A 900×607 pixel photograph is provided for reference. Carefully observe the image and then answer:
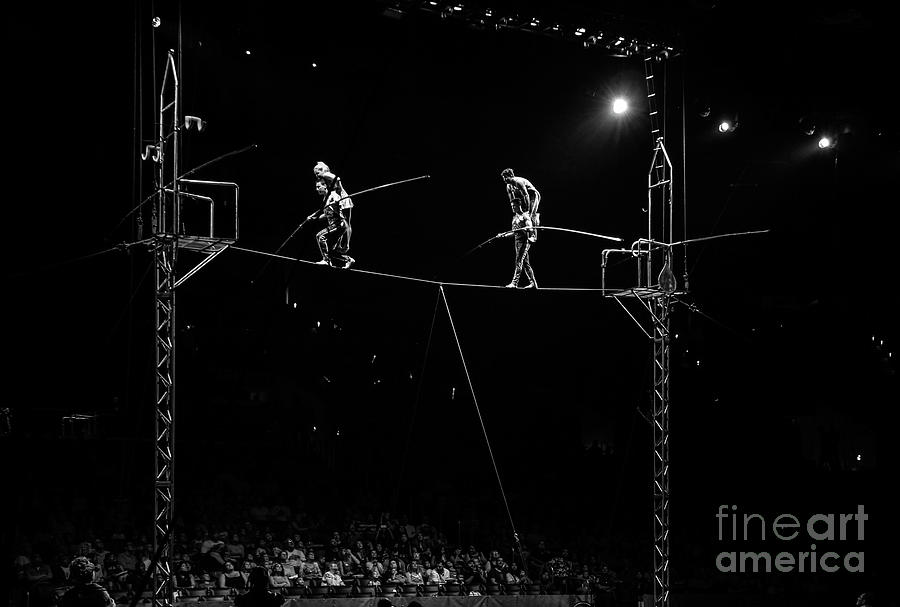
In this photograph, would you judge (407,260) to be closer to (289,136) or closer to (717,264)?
(289,136)

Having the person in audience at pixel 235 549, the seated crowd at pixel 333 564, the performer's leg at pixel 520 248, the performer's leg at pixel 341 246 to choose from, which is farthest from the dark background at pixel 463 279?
the performer's leg at pixel 520 248

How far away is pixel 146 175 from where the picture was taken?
15.7m

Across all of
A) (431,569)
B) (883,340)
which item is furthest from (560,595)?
(883,340)

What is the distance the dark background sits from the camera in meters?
15.0

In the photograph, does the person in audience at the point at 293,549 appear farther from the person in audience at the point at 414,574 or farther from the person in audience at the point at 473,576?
the person in audience at the point at 473,576

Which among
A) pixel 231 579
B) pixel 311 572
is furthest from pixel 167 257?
pixel 311 572

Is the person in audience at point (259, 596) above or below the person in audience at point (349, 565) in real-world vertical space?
above

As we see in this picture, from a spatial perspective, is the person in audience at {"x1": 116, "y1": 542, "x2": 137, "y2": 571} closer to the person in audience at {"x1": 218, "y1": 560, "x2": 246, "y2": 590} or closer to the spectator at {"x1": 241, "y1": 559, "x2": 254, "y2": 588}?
the person in audience at {"x1": 218, "y1": 560, "x2": 246, "y2": 590}

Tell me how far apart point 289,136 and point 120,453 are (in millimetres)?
5312

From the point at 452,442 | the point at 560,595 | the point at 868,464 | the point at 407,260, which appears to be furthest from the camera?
the point at 868,464

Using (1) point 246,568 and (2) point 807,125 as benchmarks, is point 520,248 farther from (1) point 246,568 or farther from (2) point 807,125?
(2) point 807,125

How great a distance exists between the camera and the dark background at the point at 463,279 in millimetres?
15008

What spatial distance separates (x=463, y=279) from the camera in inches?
776

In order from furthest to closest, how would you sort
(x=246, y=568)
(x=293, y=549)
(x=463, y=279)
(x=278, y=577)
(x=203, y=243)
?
(x=463, y=279)
(x=293, y=549)
(x=278, y=577)
(x=246, y=568)
(x=203, y=243)
